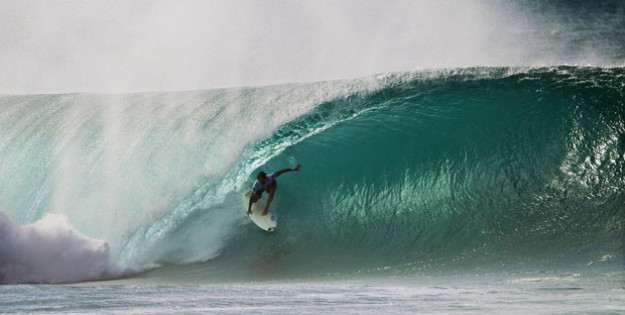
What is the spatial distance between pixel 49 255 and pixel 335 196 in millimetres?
3604

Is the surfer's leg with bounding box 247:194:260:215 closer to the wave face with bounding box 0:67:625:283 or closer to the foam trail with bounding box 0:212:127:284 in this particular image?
the wave face with bounding box 0:67:625:283

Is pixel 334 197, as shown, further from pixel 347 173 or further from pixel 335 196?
pixel 347 173

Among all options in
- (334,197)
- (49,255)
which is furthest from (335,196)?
(49,255)

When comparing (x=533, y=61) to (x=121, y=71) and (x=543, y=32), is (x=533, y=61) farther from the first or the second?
(x=121, y=71)

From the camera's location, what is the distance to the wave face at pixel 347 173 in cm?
891

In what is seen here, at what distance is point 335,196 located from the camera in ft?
32.0

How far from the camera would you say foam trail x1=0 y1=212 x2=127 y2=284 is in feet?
29.6

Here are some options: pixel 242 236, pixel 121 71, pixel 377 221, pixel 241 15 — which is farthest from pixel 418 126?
pixel 121 71

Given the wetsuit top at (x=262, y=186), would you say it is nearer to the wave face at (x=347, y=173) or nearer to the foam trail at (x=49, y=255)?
the wave face at (x=347, y=173)

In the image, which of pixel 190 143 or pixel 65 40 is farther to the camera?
pixel 65 40

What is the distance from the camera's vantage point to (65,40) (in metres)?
12.9

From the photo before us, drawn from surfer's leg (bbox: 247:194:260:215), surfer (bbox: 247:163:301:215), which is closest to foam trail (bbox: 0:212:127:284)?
surfer's leg (bbox: 247:194:260:215)

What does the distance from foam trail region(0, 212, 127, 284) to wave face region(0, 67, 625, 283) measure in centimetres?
8

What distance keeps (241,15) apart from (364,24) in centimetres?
206
